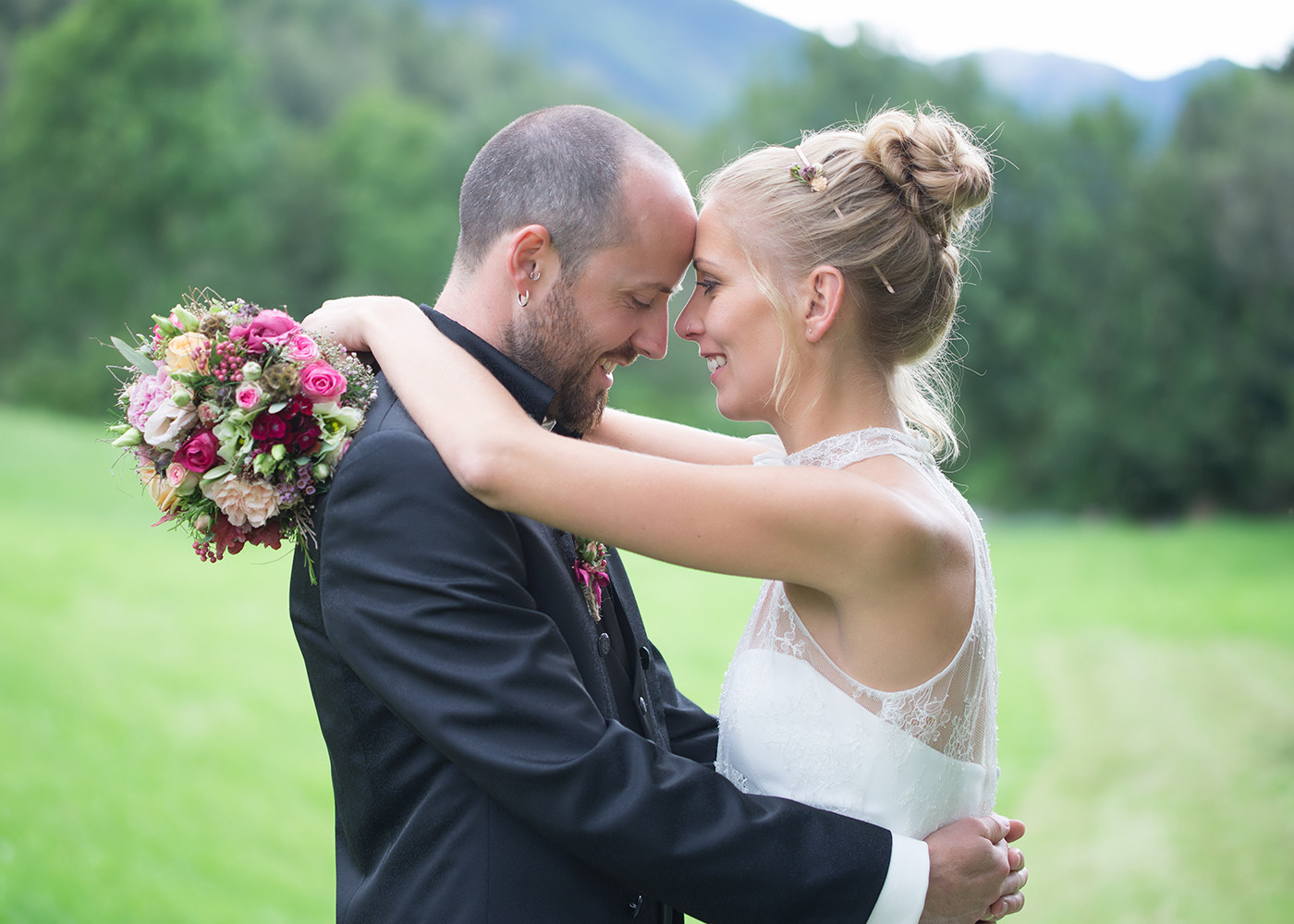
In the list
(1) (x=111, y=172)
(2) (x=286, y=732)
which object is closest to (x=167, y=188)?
(1) (x=111, y=172)

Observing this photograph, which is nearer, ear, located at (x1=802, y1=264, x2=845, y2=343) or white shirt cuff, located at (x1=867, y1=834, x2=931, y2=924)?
white shirt cuff, located at (x1=867, y1=834, x2=931, y2=924)

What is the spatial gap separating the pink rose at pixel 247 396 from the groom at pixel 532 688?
0.84 ft

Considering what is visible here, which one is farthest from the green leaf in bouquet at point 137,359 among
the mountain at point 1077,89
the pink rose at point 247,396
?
the mountain at point 1077,89

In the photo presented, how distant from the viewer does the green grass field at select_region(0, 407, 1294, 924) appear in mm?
8031

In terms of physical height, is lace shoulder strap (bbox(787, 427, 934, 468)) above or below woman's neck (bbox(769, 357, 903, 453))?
below

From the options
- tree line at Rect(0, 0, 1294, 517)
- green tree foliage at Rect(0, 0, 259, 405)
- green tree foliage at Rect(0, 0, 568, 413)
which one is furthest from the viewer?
green tree foliage at Rect(0, 0, 568, 413)

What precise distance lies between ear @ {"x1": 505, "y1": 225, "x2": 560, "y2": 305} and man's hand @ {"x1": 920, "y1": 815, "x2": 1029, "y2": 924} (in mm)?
1749

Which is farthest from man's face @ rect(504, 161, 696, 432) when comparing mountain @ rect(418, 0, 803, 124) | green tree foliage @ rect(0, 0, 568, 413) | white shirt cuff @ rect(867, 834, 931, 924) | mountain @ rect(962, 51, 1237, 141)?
mountain @ rect(418, 0, 803, 124)

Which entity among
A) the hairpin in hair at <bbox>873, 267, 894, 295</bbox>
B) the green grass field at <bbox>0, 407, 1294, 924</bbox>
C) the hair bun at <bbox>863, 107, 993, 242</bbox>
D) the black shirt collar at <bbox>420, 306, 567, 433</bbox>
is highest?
the hair bun at <bbox>863, 107, 993, 242</bbox>

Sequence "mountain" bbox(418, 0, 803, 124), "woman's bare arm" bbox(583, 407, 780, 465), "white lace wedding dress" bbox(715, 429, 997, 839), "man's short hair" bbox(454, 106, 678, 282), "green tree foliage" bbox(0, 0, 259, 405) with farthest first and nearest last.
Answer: "mountain" bbox(418, 0, 803, 124)
"green tree foliage" bbox(0, 0, 259, 405)
"woman's bare arm" bbox(583, 407, 780, 465)
"man's short hair" bbox(454, 106, 678, 282)
"white lace wedding dress" bbox(715, 429, 997, 839)

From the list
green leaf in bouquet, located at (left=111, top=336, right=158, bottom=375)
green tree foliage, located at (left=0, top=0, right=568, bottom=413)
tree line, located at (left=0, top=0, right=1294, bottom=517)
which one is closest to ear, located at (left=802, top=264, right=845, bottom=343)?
green leaf in bouquet, located at (left=111, top=336, right=158, bottom=375)

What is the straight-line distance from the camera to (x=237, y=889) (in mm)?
7844

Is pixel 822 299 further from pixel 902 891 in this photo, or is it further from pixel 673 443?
pixel 902 891

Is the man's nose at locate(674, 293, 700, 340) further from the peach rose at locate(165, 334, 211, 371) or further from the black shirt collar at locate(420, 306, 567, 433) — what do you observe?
the peach rose at locate(165, 334, 211, 371)
